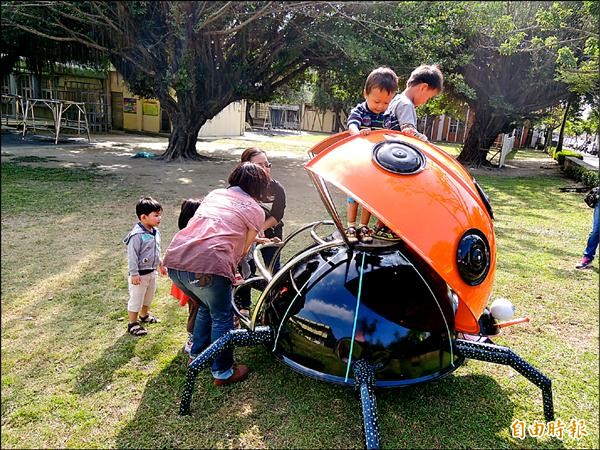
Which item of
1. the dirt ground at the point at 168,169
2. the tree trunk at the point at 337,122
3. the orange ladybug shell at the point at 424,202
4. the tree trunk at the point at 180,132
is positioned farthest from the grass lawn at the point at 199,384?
the tree trunk at the point at 337,122

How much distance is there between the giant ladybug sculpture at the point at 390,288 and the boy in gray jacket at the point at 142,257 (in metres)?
1.23

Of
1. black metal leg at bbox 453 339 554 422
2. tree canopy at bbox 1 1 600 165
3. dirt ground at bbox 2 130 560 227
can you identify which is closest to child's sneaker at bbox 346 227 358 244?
black metal leg at bbox 453 339 554 422

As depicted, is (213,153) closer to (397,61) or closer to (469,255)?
(397,61)

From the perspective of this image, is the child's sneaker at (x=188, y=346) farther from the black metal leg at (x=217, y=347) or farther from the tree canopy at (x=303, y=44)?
the tree canopy at (x=303, y=44)

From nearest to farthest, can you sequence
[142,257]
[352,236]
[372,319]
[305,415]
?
1. [372,319]
2. [305,415]
3. [352,236]
4. [142,257]

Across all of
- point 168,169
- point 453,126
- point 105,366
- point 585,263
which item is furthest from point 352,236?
point 453,126

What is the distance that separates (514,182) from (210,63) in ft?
37.1

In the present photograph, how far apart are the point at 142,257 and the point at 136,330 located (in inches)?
24.6

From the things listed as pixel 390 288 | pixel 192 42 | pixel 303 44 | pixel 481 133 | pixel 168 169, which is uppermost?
pixel 303 44

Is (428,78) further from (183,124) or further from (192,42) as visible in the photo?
(183,124)

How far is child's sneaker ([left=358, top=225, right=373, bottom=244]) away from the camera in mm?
2844

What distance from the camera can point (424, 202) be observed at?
2410 mm

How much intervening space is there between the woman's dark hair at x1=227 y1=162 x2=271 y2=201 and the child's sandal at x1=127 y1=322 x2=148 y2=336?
162 cm

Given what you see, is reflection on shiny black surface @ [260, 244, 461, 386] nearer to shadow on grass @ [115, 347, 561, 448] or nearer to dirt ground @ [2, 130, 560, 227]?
shadow on grass @ [115, 347, 561, 448]
